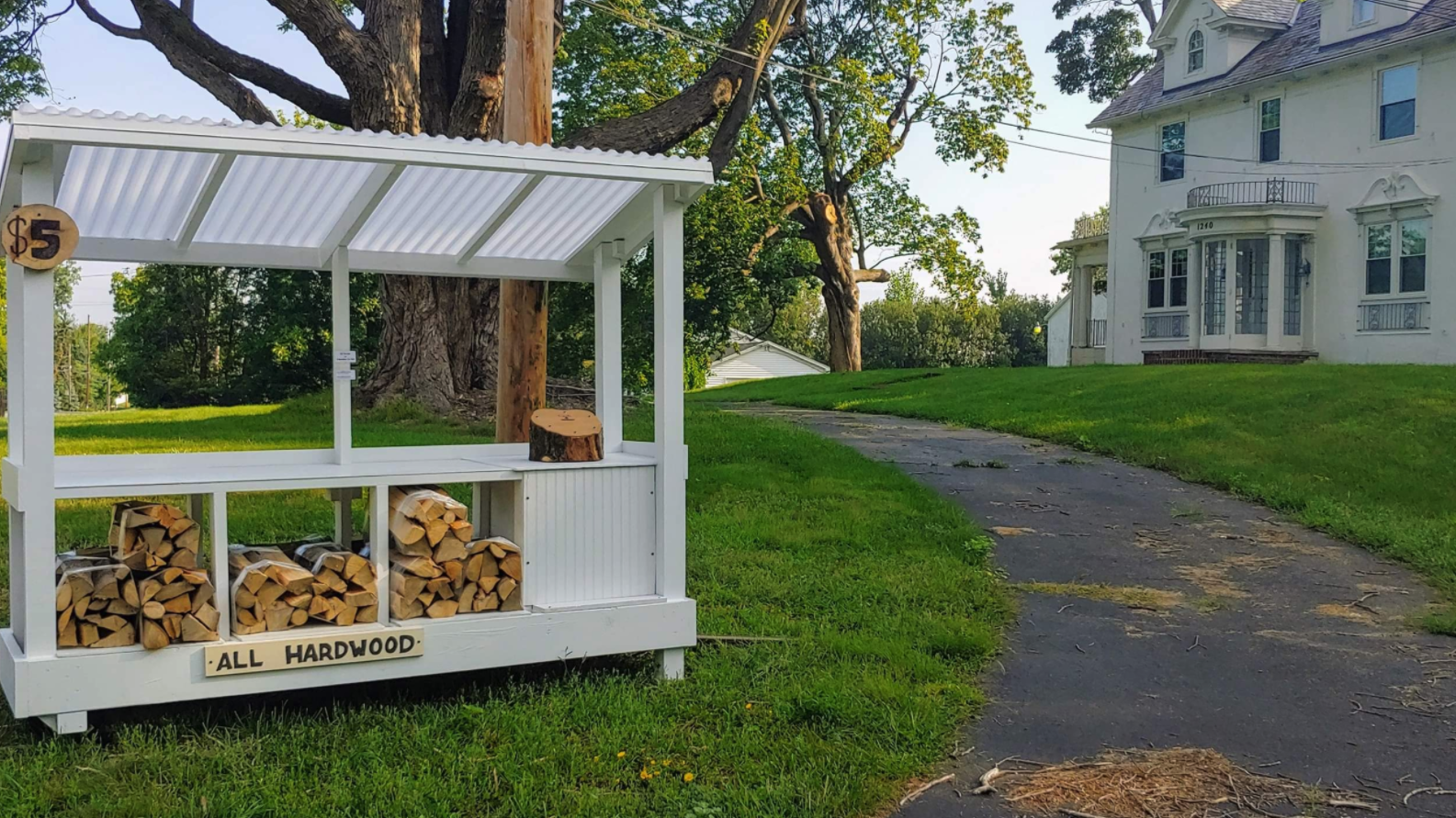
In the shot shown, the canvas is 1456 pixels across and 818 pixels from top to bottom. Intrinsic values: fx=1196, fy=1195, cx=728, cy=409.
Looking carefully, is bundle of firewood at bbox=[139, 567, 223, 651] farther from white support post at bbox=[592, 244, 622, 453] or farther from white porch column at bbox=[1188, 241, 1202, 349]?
white porch column at bbox=[1188, 241, 1202, 349]

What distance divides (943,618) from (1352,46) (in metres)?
20.1

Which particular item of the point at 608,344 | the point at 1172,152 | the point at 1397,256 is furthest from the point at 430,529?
the point at 1172,152

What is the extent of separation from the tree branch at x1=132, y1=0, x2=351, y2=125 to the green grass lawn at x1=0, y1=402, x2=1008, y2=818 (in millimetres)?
7983

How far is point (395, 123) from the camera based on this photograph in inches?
514

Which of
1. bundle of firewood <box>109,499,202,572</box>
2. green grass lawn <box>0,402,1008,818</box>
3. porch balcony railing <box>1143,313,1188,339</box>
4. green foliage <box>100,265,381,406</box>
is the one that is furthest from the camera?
green foliage <box>100,265,381,406</box>

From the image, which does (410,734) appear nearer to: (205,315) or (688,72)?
(688,72)

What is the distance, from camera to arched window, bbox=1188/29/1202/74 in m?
25.8

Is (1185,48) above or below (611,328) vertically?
above

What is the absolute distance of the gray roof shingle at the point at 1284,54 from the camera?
2100cm

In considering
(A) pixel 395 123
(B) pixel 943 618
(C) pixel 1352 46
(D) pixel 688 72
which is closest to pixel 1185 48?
(C) pixel 1352 46

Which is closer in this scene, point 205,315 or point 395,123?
point 395,123

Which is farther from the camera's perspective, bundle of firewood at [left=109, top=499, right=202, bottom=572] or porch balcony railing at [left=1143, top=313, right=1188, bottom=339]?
porch balcony railing at [left=1143, top=313, right=1188, bottom=339]

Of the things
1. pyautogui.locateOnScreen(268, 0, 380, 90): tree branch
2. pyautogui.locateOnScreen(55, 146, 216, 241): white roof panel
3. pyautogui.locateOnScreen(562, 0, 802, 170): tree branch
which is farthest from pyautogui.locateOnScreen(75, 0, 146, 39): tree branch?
pyautogui.locateOnScreen(55, 146, 216, 241): white roof panel

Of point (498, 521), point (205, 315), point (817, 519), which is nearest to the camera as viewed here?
point (498, 521)
